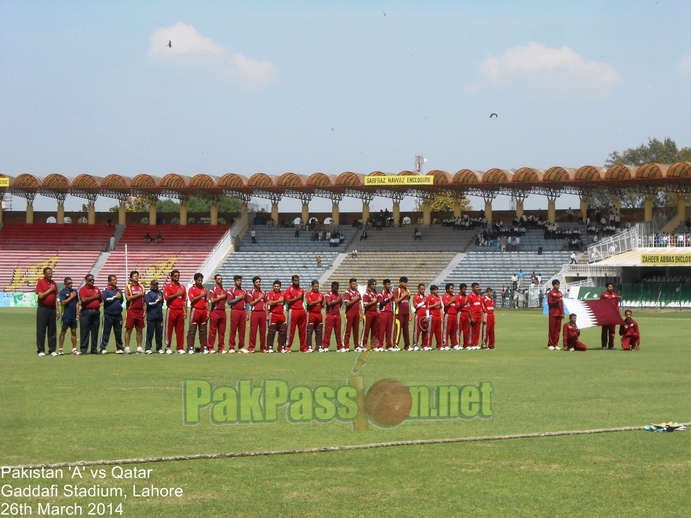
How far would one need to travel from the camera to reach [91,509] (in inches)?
261

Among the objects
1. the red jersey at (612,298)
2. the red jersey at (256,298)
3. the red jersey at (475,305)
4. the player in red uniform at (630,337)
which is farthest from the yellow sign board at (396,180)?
the red jersey at (256,298)

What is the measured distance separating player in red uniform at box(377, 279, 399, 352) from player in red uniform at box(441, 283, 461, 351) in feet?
4.21

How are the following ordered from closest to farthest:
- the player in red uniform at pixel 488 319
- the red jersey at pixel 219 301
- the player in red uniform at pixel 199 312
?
the player in red uniform at pixel 199 312
the red jersey at pixel 219 301
the player in red uniform at pixel 488 319

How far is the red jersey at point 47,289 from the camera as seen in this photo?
18875 mm

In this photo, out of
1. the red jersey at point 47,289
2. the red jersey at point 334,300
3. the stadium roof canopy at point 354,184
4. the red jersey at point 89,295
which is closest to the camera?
the red jersey at point 47,289

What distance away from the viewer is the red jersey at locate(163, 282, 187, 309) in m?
20.0

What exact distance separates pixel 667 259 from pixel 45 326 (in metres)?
35.1

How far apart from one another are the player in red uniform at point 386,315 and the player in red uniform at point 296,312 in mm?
1677

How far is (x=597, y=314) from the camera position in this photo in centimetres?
2261

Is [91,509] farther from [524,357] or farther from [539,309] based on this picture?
[539,309]

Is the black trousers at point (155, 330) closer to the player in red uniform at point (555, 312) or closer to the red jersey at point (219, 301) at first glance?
the red jersey at point (219, 301)

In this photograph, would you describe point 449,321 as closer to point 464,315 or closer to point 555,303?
point 464,315

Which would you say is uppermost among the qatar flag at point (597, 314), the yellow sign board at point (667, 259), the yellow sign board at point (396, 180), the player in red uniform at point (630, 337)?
the yellow sign board at point (396, 180)

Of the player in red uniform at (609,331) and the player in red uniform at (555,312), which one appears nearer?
the player in red uniform at (555,312)
